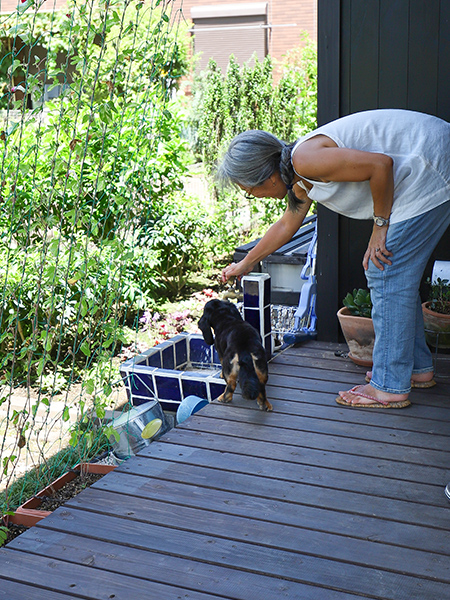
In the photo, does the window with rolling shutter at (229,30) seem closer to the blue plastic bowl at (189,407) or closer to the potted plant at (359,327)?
the potted plant at (359,327)

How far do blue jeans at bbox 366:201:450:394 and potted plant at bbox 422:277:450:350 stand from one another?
50cm

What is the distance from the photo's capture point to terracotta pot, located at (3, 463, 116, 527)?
2.20m

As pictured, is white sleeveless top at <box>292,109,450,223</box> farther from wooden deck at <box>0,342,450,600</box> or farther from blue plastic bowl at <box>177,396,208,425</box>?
blue plastic bowl at <box>177,396,208,425</box>

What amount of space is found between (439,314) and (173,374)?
1.36 m

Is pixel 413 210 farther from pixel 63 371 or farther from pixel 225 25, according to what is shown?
pixel 225 25

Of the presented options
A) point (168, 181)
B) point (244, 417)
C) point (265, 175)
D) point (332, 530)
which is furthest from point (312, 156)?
point (168, 181)

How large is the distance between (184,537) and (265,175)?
4.65 feet

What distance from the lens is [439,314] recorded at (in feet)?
10.5

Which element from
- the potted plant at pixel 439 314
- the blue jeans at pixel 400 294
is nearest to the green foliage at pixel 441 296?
the potted plant at pixel 439 314

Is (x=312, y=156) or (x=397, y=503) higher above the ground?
(x=312, y=156)

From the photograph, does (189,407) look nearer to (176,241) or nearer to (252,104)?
(176,241)

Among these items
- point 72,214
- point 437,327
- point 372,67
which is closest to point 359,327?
point 437,327

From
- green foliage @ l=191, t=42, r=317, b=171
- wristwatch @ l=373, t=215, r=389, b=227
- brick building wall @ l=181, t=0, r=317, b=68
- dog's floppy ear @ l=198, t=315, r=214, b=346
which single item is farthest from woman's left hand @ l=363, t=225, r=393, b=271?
brick building wall @ l=181, t=0, r=317, b=68

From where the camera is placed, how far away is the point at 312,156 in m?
2.43
